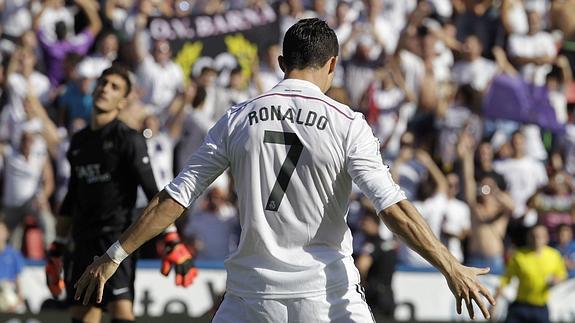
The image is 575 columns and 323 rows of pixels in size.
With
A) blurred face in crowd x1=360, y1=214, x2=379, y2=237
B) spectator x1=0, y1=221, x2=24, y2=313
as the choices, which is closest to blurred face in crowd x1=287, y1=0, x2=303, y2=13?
blurred face in crowd x1=360, y1=214, x2=379, y2=237

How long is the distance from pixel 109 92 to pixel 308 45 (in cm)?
327

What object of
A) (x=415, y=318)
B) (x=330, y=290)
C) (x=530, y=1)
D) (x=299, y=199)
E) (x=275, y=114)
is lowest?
(x=415, y=318)

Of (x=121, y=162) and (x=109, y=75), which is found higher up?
(x=109, y=75)

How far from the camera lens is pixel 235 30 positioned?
16.1 meters

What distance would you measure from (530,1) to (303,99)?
1243cm

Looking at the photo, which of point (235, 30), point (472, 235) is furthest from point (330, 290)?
point (235, 30)

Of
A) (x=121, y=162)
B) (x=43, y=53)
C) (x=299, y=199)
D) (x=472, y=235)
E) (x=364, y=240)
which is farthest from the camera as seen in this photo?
(x=43, y=53)

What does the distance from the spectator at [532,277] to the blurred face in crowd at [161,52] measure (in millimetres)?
5184

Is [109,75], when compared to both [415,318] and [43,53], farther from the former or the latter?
[43,53]

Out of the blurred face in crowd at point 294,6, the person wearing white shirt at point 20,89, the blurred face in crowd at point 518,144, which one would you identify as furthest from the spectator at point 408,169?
the person wearing white shirt at point 20,89

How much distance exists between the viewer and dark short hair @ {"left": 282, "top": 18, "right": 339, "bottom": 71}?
17.6 ft

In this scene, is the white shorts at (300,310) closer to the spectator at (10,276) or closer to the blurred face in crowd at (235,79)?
the spectator at (10,276)

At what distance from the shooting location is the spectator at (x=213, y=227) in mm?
14180

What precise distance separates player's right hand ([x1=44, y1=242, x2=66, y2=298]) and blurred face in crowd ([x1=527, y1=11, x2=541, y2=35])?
31.5 ft
